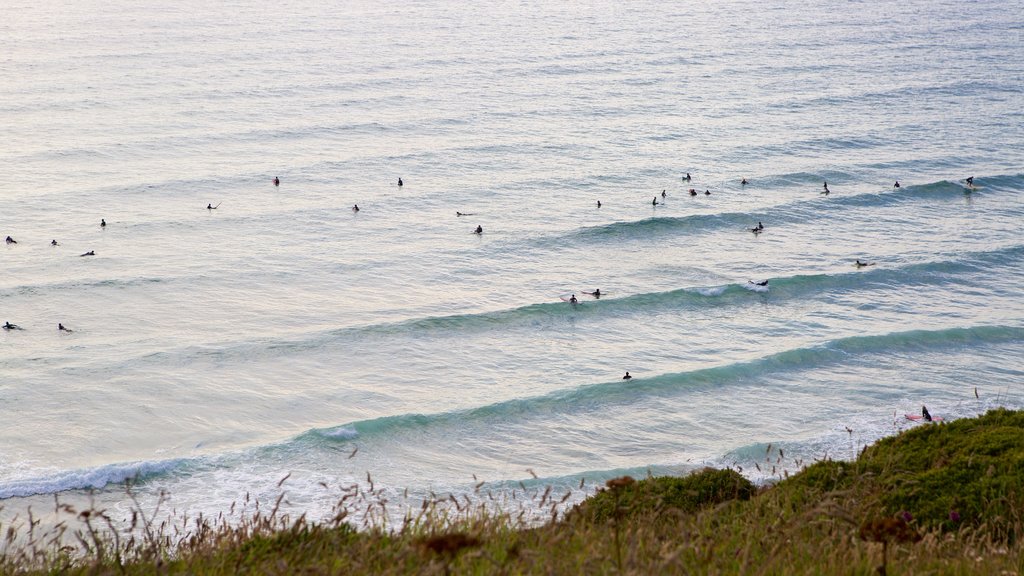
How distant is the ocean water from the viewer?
1844 cm

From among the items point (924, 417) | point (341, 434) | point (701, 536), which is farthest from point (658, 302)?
point (701, 536)

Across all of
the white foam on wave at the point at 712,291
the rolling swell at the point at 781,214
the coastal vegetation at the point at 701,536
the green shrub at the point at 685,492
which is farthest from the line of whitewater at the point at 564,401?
the rolling swell at the point at 781,214

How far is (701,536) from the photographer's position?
647 cm

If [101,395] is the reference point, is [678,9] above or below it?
above

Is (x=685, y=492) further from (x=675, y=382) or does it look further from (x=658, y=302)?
(x=658, y=302)

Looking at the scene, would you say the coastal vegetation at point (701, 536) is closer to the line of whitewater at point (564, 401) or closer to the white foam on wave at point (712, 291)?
the line of whitewater at point (564, 401)

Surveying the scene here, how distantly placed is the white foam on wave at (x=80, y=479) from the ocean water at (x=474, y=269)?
0.06 metres

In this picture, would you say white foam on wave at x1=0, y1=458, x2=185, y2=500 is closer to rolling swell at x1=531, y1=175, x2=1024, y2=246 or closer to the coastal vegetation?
the coastal vegetation

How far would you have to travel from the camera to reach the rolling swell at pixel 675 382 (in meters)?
18.9

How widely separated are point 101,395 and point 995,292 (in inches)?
883

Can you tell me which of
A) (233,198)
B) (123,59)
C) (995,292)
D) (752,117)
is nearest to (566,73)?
(752,117)

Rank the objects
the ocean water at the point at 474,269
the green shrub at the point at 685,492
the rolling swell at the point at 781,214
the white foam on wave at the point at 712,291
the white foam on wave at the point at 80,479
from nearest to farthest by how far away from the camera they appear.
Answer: the green shrub at the point at 685,492
the white foam on wave at the point at 80,479
the ocean water at the point at 474,269
the white foam on wave at the point at 712,291
the rolling swell at the point at 781,214

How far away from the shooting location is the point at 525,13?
8581 centimetres

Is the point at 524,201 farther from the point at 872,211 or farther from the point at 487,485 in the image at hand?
the point at 487,485
